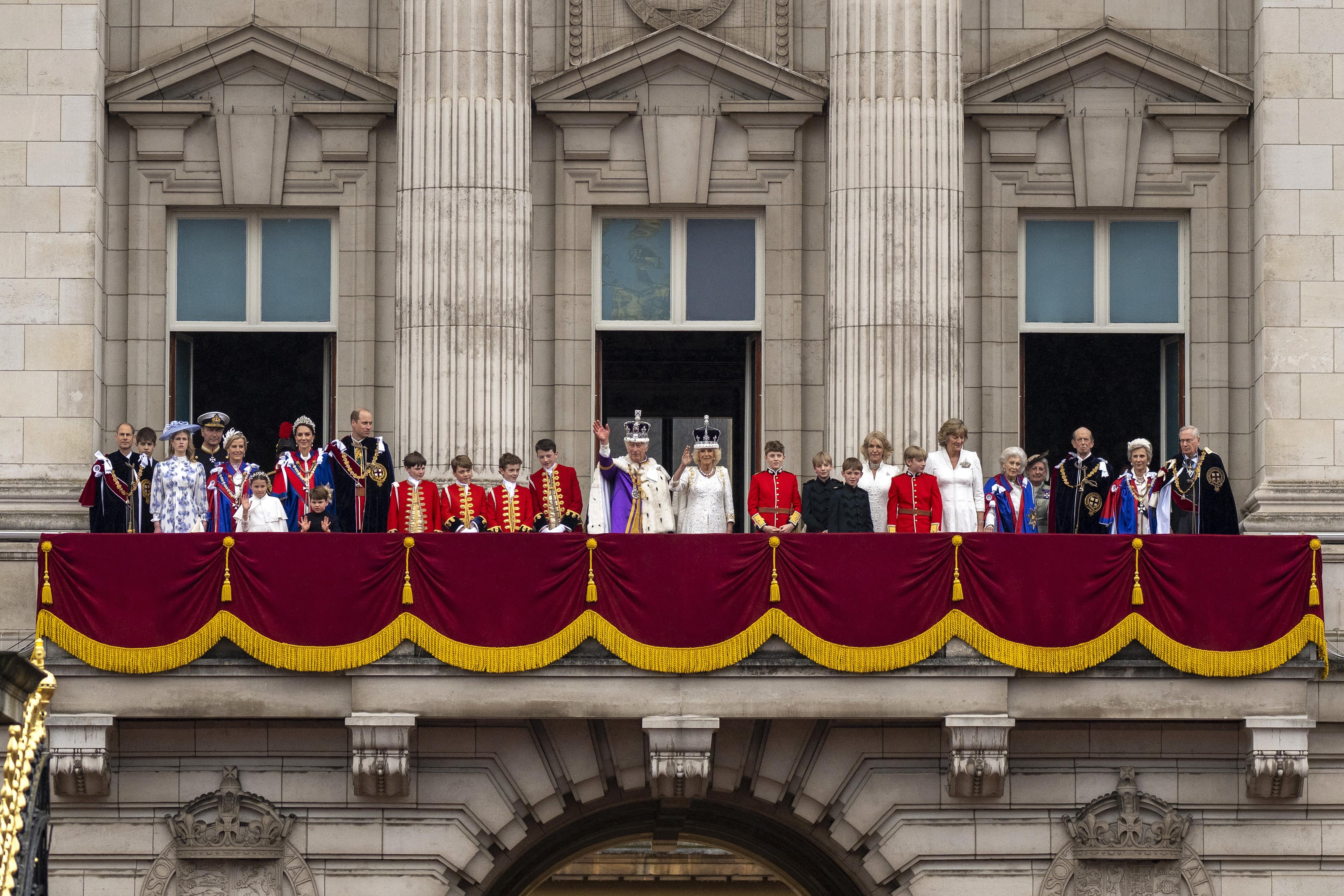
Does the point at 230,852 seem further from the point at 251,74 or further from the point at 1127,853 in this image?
the point at 251,74

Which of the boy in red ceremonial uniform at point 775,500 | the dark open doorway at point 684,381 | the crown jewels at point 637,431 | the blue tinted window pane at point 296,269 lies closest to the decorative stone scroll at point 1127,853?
the boy in red ceremonial uniform at point 775,500

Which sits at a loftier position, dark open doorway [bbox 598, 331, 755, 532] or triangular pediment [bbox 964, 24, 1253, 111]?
triangular pediment [bbox 964, 24, 1253, 111]

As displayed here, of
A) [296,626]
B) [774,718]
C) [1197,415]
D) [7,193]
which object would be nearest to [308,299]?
[7,193]

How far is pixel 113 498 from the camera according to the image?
31766 mm

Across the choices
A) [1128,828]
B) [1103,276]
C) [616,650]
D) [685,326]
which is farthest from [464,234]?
[1128,828]

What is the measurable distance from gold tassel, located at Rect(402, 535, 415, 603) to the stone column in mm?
3300

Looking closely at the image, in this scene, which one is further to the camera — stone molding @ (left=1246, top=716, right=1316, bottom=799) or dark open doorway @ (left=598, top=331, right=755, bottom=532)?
dark open doorway @ (left=598, top=331, right=755, bottom=532)

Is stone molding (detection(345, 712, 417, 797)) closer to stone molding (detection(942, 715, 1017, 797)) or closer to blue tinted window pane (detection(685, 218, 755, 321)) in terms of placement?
stone molding (detection(942, 715, 1017, 797))

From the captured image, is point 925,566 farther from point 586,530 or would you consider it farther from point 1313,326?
point 1313,326

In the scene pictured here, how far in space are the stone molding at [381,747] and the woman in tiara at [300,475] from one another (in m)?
2.70

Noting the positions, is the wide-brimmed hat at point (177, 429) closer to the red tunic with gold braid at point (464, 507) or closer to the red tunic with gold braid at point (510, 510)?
the red tunic with gold braid at point (464, 507)

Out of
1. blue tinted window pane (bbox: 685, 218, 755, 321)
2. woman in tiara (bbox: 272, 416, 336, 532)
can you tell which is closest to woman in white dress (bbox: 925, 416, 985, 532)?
blue tinted window pane (bbox: 685, 218, 755, 321)

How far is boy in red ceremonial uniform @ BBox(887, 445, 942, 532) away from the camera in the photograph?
31078 mm

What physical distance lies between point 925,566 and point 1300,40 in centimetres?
948
